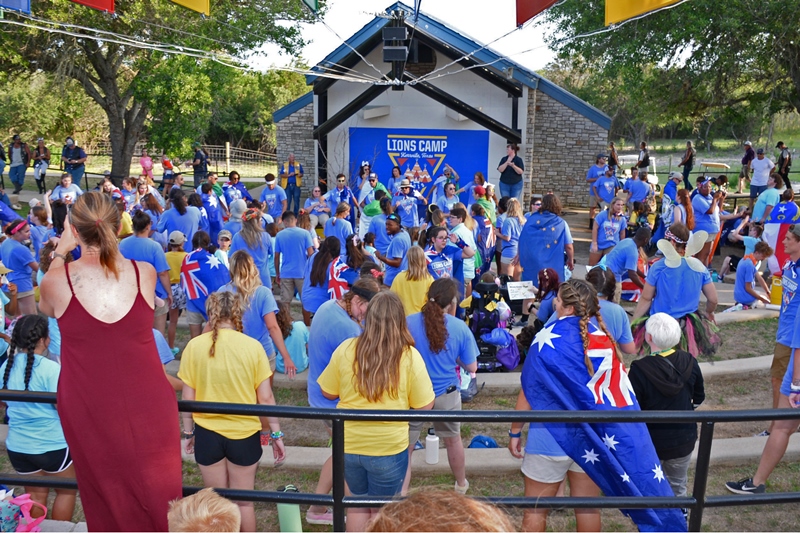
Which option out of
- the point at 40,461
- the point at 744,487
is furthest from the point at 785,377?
the point at 40,461

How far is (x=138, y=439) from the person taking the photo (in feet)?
8.91

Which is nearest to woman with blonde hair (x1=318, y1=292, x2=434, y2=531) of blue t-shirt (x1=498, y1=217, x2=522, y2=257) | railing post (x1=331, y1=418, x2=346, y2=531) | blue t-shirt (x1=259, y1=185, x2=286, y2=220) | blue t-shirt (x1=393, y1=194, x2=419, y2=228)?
railing post (x1=331, y1=418, x2=346, y2=531)

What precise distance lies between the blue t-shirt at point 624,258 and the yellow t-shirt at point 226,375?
581 centimetres

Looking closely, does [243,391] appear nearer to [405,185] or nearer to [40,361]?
[40,361]

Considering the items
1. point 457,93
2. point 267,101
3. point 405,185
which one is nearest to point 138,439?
point 405,185

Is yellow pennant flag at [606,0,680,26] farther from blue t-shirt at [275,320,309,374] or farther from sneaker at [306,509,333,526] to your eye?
sneaker at [306,509,333,526]

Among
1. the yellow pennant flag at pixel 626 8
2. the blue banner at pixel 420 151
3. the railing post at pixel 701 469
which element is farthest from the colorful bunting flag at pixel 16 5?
the blue banner at pixel 420 151

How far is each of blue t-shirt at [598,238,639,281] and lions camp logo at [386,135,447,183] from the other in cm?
1105

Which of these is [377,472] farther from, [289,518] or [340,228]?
[340,228]

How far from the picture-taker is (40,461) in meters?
4.22

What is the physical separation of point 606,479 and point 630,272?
5640 mm

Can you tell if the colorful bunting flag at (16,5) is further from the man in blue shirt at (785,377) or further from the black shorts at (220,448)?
the man in blue shirt at (785,377)

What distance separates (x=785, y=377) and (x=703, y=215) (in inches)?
287

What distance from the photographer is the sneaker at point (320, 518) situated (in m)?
4.90
